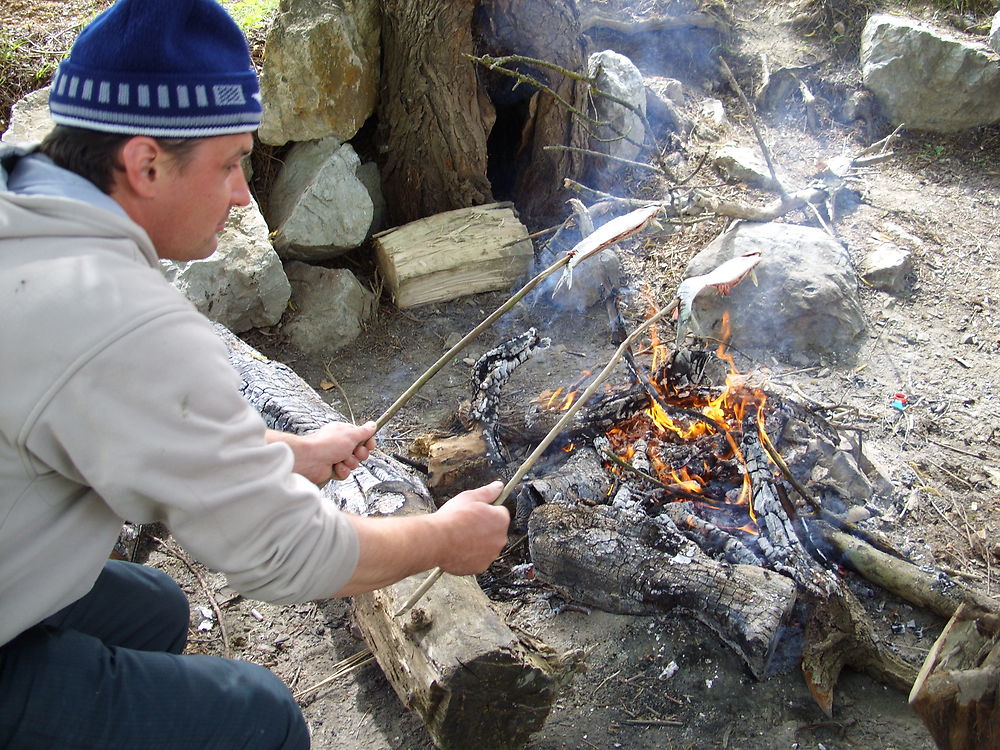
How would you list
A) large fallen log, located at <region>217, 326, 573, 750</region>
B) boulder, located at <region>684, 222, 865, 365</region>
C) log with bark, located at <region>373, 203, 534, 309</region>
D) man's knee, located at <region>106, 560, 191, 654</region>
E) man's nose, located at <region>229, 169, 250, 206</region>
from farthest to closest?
log with bark, located at <region>373, 203, 534, 309</region> → boulder, located at <region>684, 222, 865, 365</region> → large fallen log, located at <region>217, 326, 573, 750</region> → man's knee, located at <region>106, 560, 191, 654</region> → man's nose, located at <region>229, 169, 250, 206</region>

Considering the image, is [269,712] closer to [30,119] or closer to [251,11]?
[30,119]

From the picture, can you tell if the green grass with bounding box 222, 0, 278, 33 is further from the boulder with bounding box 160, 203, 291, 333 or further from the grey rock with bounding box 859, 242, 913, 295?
the grey rock with bounding box 859, 242, 913, 295

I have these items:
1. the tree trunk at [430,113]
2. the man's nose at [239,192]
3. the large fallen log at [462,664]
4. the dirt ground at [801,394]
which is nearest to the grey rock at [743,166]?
the dirt ground at [801,394]

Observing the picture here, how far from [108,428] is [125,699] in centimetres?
80


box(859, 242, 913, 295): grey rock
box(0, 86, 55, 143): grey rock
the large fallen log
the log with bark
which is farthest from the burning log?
box(0, 86, 55, 143): grey rock

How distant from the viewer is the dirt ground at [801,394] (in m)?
3.04

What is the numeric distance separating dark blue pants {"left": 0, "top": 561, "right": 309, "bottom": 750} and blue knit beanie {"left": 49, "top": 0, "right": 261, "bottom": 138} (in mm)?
1292

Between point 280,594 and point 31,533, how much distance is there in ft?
1.85

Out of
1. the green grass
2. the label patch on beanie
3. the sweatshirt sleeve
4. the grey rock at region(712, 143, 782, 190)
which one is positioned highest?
the label patch on beanie

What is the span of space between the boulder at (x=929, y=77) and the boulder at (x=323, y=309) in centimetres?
569

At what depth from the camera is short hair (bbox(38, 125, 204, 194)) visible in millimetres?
1790

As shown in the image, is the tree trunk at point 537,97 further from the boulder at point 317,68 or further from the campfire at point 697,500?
the campfire at point 697,500

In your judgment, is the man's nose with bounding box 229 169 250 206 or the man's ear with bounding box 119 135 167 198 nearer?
the man's ear with bounding box 119 135 167 198

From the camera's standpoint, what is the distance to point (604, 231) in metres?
4.26
